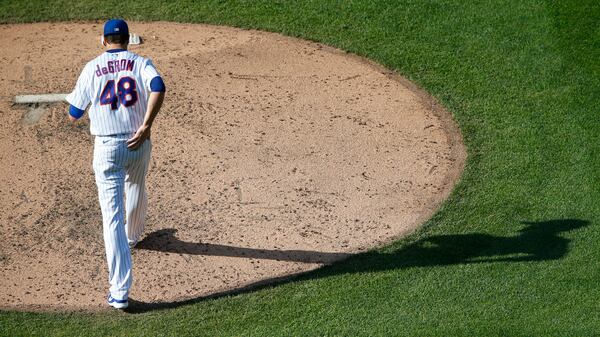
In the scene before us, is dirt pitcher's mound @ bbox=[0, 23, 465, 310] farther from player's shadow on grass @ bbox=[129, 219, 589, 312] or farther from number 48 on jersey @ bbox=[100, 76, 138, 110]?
number 48 on jersey @ bbox=[100, 76, 138, 110]

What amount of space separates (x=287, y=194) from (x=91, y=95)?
2305 millimetres

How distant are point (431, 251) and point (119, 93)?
2977 mm

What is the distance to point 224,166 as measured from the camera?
28.7 ft

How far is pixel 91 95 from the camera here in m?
6.84

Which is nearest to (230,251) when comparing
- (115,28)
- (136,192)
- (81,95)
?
(136,192)

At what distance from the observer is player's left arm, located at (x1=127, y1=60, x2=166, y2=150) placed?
671cm

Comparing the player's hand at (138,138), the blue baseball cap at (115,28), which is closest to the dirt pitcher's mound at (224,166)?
the player's hand at (138,138)

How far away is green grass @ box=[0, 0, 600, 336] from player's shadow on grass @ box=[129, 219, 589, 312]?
2 centimetres

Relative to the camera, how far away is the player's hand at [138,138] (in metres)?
6.77

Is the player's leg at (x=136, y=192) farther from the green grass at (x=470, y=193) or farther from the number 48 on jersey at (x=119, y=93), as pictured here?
the green grass at (x=470, y=193)

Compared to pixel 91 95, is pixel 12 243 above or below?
below

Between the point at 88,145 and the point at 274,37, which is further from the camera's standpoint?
the point at 274,37

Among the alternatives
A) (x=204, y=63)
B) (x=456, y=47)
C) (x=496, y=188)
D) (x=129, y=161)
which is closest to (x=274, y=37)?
(x=204, y=63)

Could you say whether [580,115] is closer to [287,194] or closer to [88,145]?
[287,194]
